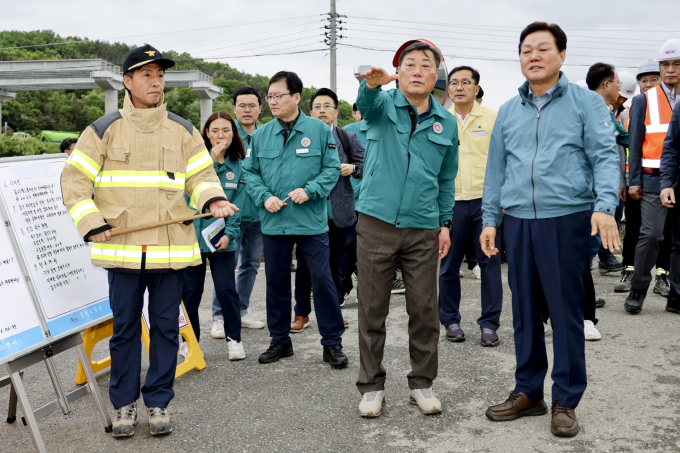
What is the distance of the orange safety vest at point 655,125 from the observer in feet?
19.4

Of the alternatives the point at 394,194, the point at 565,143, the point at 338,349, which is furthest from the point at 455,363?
the point at 565,143

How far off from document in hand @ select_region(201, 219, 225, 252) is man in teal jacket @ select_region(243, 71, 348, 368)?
341 mm

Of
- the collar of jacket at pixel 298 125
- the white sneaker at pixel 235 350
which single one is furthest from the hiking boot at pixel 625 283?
the white sneaker at pixel 235 350

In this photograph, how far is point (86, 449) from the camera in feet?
11.1

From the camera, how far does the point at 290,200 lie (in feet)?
15.5

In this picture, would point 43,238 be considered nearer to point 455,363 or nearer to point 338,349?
point 338,349

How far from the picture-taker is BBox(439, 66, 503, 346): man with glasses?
17.0 feet

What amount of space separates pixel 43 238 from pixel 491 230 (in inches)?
109

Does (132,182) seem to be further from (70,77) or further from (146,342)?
(70,77)

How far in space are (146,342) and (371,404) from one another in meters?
1.82

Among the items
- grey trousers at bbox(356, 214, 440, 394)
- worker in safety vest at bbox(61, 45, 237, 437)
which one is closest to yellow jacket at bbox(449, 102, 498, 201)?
grey trousers at bbox(356, 214, 440, 394)

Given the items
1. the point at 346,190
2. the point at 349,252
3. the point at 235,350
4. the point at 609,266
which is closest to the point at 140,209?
the point at 235,350

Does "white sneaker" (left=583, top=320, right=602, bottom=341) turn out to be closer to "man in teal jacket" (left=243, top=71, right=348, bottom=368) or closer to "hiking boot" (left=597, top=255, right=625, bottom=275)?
"man in teal jacket" (left=243, top=71, right=348, bottom=368)

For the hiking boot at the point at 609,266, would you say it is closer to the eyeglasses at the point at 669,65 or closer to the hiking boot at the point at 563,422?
the eyeglasses at the point at 669,65
